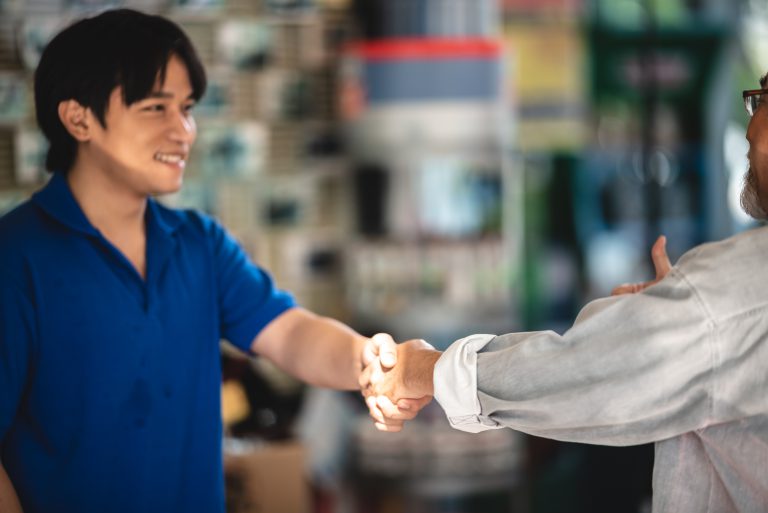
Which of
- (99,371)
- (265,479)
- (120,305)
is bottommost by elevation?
(265,479)

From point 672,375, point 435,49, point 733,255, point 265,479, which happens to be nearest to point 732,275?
point 733,255

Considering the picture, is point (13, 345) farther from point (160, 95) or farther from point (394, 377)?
point (394, 377)

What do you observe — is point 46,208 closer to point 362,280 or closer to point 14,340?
point 14,340

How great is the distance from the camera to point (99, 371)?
208 centimetres

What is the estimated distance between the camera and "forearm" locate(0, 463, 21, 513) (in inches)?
75.7

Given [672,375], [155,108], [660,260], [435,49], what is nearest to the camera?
[672,375]

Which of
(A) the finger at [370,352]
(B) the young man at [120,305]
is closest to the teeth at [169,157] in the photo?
(B) the young man at [120,305]

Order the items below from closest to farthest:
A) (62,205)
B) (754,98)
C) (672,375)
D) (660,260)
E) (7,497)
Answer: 1. (672,375)
2. (754,98)
3. (7,497)
4. (660,260)
5. (62,205)

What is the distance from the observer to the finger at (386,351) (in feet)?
7.54

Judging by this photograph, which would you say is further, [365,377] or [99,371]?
[365,377]

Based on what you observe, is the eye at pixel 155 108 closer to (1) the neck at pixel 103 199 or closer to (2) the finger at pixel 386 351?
(1) the neck at pixel 103 199

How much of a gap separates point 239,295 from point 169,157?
331 millimetres

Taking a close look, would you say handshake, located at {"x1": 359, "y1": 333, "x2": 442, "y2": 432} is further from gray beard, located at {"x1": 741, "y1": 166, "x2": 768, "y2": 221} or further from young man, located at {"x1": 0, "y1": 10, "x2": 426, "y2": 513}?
gray beard, located at {"x1": 741, "y1": 166, "x2": 768, "y2": 221}

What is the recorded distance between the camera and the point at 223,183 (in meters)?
4.86
